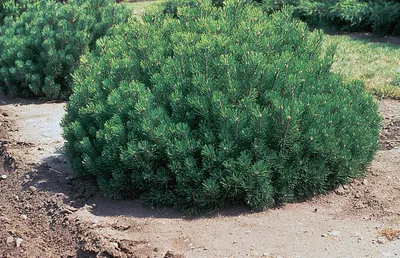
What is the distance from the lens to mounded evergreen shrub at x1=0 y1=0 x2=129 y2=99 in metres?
7.83

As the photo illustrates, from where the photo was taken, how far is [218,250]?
13.4 feet

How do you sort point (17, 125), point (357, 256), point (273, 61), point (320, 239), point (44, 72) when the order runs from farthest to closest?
point (44, 72) < point (17, 125) < point (273, 61) < point (320, 239) < point (357, 256)

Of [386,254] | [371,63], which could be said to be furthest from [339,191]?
[371,63]

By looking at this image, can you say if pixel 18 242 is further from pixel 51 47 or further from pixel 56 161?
pixel 51 47

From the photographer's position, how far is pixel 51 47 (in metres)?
7.71

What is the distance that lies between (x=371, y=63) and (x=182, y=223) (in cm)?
513

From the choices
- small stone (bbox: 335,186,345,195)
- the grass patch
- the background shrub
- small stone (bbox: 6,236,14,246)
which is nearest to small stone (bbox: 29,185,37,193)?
small stone (bbox: 6,236,14,246)

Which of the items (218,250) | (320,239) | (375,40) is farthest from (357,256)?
(375,40)

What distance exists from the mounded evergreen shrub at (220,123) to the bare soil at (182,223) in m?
0.15

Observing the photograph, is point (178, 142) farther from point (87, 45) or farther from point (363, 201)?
point (87, 45)

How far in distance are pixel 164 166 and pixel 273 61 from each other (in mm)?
1175

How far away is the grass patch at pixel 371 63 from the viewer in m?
7.51

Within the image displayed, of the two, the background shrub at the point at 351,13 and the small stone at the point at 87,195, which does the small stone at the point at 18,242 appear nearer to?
the small stone at the point at 87,195

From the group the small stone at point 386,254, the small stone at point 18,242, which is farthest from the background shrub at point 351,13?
the small stone at point 18,242
